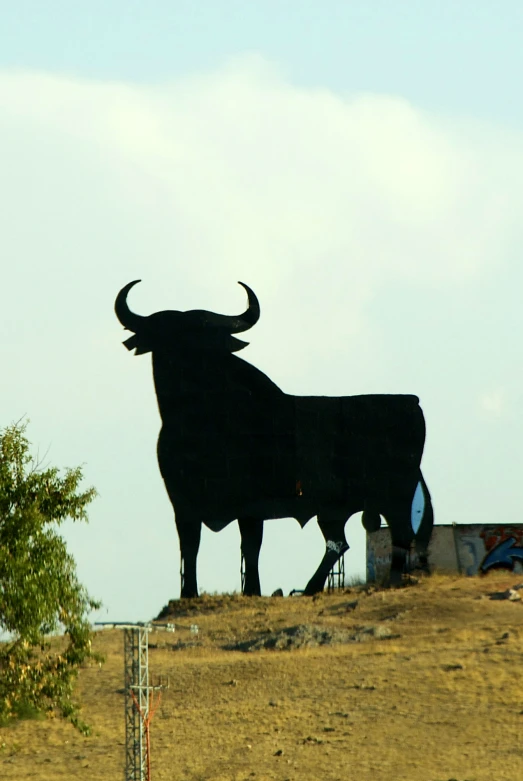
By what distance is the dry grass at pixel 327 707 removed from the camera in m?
17.9

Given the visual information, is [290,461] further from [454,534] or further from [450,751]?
[450,751]

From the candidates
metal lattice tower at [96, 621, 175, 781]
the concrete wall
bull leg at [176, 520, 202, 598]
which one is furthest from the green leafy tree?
the concrete wall

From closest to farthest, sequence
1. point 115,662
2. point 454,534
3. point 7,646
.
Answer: point 7,646, point 115,662, point 454,534

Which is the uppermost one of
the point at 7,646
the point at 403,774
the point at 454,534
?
the point at 454,534

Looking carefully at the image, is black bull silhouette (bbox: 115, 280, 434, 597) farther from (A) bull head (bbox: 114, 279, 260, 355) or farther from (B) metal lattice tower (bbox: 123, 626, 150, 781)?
(B) metal lattice tower (bbox: 123, 626, 150, 781)

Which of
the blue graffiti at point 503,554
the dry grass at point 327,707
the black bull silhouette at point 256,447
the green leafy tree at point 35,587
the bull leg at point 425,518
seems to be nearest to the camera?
the green leafy tree at point 35,587

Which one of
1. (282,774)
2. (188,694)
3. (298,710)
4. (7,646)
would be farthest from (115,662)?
(7,646)

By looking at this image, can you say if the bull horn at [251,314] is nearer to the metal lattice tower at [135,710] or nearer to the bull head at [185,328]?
the bull head at [185,328]

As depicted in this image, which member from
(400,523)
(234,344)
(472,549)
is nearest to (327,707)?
(400,523)

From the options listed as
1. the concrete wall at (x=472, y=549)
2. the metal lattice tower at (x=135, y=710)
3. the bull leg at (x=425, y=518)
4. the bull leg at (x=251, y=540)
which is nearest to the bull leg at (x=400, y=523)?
the bull leg at (x=425, y=518)

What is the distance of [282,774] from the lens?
57.6 feet

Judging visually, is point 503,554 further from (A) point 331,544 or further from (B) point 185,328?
(B) point 185,328

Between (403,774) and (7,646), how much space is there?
18.6ft

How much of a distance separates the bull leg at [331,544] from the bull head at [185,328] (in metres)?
3.94
